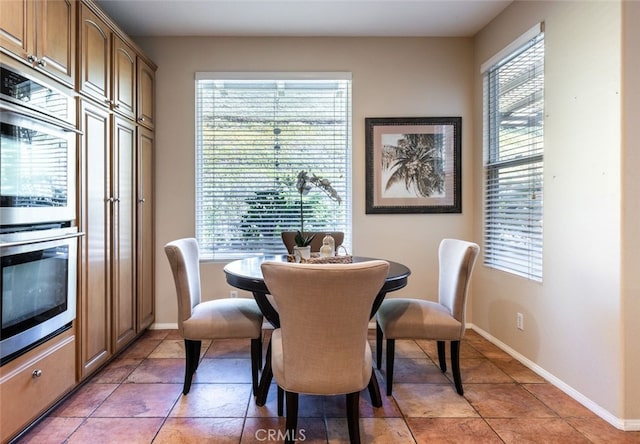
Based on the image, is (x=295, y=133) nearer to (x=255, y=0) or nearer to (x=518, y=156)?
(x=255, y=0)

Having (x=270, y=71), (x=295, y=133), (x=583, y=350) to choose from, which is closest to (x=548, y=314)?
(x=583, y=350)

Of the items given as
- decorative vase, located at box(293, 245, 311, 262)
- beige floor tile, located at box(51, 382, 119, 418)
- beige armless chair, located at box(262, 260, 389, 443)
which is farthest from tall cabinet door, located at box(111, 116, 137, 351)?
beige armless chair, located at box(262, 260, 389, 443)

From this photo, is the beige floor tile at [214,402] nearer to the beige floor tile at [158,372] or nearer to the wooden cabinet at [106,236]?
the beige floor tile at [158,372]

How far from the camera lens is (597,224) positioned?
6.42 ft

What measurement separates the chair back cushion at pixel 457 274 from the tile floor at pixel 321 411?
52 cm

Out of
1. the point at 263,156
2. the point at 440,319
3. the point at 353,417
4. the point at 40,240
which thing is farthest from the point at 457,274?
the point at 40,240

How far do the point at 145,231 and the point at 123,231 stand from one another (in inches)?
15.2

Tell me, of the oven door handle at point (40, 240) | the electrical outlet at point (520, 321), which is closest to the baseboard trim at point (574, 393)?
the electrical outlet at point (520, 321)

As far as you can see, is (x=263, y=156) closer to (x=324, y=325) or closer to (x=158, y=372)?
(x=158, y=372)

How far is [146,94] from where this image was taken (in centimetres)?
305

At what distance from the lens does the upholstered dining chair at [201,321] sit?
82.6 inches

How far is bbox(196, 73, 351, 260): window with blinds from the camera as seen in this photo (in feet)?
10.8

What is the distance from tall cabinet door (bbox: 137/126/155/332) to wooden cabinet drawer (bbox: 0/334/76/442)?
95 cm

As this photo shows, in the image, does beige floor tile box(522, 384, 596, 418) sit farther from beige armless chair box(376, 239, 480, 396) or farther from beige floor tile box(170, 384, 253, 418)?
beige floor tile box(170, 384, 253, 418)
